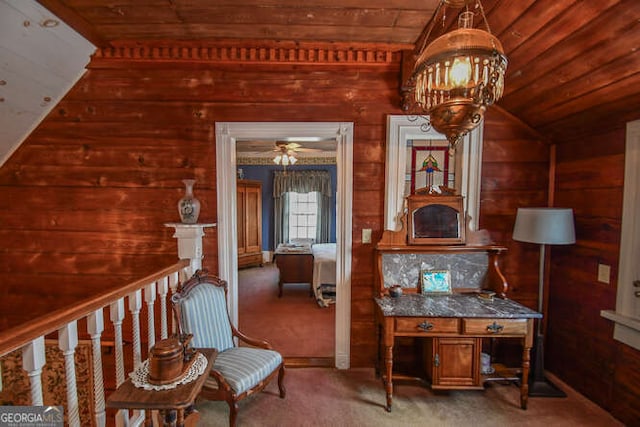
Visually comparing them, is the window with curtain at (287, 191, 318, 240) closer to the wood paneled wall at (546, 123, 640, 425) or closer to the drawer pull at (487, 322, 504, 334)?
the wood paneled wall at (546, 123, 640, 425)

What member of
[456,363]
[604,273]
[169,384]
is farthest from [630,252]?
[169,384]

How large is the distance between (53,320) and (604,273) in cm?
331

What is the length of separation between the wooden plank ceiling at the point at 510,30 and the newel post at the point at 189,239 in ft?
4.68

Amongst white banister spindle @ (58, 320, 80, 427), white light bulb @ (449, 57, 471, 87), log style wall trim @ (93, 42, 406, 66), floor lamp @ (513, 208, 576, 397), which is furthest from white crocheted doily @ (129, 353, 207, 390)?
floor lamp @ (513, 208, 576, 397)

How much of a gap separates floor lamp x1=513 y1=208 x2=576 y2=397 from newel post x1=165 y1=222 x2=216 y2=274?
247cm

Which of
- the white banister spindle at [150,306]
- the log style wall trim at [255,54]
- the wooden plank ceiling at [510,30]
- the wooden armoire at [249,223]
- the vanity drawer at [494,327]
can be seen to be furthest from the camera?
the wooden armoire at [249,223]

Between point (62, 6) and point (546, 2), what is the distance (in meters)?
2.82

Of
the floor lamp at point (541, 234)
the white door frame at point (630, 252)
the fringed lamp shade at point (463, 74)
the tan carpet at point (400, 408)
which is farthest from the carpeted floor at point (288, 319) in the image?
the fringed lamp shade at point (463, 74)

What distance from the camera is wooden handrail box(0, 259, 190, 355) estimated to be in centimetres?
97

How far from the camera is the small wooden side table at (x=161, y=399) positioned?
3.65 ft

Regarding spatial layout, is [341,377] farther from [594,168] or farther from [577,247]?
[594,168]

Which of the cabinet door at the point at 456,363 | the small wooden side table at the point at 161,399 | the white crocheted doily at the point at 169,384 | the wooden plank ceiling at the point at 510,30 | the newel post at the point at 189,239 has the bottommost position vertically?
the cabinet door at the point at 456,363

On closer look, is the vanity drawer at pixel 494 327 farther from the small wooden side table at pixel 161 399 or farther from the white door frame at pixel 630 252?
the small wooden side table at pixel 161 399

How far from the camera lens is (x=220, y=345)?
6.55 ft
